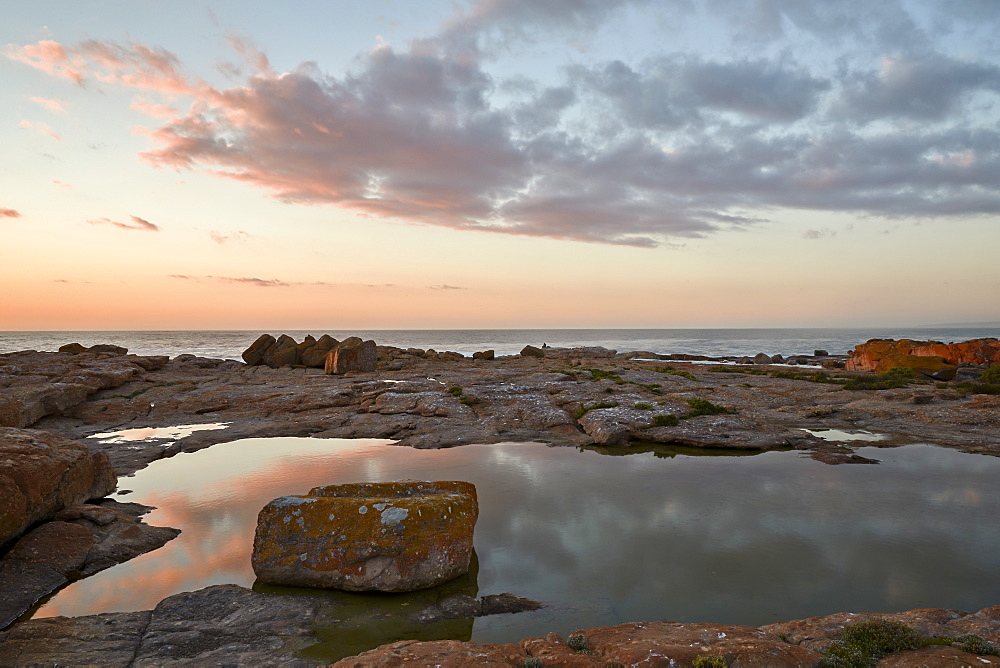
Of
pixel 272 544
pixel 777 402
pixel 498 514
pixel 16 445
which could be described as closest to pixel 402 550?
pixel 272 544

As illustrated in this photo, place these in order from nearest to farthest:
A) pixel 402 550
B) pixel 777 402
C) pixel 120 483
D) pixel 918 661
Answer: pixel 918 661, pixel 402 550, pixel 120 483, pixel 777 402

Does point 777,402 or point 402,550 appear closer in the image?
point 402,550

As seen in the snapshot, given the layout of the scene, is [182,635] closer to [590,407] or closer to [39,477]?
[39,477]

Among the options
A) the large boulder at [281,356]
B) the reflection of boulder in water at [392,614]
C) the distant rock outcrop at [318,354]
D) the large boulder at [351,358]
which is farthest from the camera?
the large boulder at [281,356]

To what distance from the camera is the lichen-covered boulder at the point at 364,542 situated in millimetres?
8125

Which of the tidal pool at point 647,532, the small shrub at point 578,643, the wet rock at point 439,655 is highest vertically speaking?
the wet rock at point 439,655

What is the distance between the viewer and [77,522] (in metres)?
9.90

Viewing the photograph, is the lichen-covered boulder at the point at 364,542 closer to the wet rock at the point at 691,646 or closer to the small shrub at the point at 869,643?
the wet rock at the point at 691,646

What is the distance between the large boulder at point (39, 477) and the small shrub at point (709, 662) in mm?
10838

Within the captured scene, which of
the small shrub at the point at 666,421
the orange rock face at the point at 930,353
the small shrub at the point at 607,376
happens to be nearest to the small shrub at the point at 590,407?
the small shrub at the point at 666,421

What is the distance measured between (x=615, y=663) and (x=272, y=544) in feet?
19.7

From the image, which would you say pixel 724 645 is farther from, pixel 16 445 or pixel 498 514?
pixel 16 445

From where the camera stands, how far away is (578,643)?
6.19 m

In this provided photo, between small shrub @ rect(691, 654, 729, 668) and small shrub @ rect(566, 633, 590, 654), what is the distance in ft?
4.25
